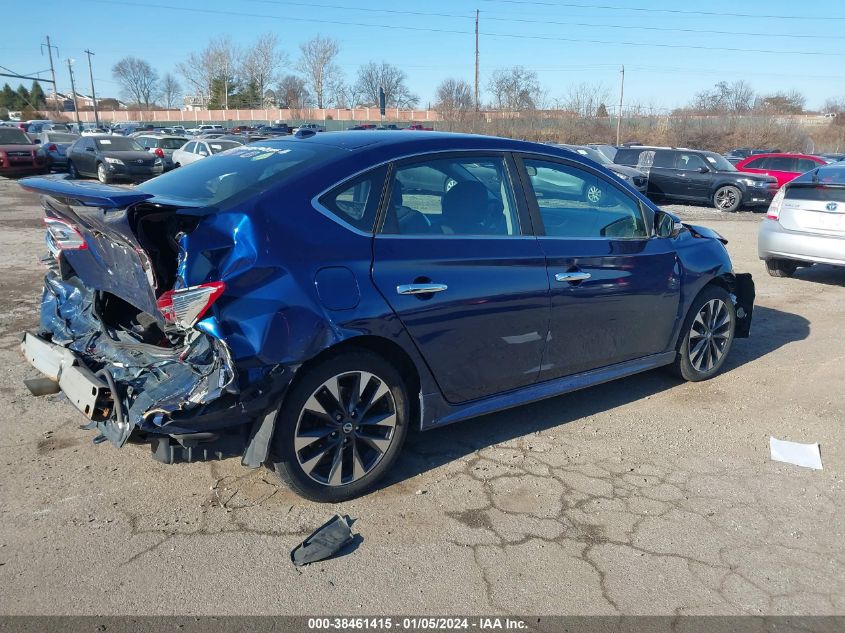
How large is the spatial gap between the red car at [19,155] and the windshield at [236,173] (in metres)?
21.6

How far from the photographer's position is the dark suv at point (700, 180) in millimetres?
19094

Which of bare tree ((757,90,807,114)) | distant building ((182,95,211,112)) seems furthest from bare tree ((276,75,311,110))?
bare tree ((757,90,807,114))

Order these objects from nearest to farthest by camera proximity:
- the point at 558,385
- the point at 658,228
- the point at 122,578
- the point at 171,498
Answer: the point at 122,578 < the point at 171,498 < the point at 558,385 < the point at 658,228

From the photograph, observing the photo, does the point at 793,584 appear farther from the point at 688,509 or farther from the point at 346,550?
the point at 346,550

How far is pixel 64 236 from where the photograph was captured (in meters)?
3.93

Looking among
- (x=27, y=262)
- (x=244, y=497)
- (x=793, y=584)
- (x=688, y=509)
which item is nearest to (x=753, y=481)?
(x=688, y=509)

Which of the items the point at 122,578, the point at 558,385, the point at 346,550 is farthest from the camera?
the point at 558,385

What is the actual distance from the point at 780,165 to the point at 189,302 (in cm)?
2125

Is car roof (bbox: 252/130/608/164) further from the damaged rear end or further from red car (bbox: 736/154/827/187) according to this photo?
red car (bbox: 736/154/827/187)

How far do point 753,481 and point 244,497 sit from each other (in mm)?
2820

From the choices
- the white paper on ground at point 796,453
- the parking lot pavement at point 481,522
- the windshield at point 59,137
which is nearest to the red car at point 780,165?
the parking lot pavement at point 481,522

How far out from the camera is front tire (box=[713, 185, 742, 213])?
19188 mm

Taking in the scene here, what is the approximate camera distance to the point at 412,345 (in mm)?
3605

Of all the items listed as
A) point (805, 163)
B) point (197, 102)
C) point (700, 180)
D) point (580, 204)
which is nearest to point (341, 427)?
point (580, 204)
